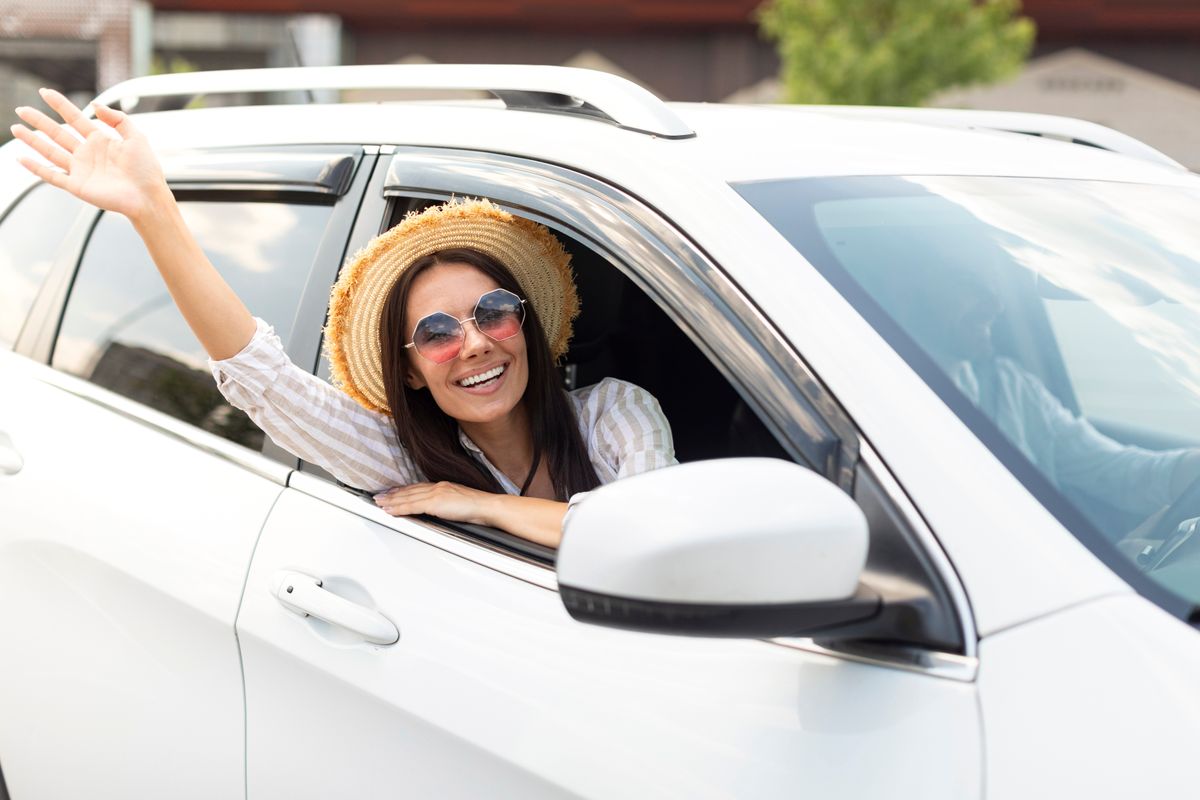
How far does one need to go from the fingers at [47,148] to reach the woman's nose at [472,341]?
639 mm

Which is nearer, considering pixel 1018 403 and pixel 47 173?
pixel 1018 403

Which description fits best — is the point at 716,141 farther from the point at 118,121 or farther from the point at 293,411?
the point at 118,121

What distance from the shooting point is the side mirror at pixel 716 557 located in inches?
43.3

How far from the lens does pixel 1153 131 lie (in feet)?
56.5

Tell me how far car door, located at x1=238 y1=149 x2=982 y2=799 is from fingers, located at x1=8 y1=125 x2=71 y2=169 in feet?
1.60

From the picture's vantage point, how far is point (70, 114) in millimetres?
1867

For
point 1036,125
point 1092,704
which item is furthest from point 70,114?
point 1036,125

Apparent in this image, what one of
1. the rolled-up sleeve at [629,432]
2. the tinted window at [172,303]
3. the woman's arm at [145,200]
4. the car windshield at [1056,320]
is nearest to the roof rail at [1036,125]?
the car windshield at [1056,320]

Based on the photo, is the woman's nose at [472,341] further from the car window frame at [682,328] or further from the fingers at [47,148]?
the fingers at [47,148]

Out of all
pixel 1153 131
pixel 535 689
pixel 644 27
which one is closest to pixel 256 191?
pixel 535 689

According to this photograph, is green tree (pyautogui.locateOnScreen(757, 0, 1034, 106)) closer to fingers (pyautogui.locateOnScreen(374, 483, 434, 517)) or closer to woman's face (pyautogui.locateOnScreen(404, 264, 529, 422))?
woman's face (pyautogui.locateOnScreen(404, 264, 529, 422))

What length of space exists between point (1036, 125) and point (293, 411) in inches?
63.9

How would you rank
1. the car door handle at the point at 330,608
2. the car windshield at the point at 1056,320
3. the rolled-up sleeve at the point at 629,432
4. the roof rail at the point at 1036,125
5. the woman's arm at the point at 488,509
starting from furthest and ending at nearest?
the roof rail at the point at 1036,125 < the rolled-up sleeve at the point at 629,432 < the woman's arm at the point at 488,509 < the car door handle at the point at 330,608 < the car windshield at the point at 1056,320

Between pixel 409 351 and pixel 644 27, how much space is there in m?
16.6
